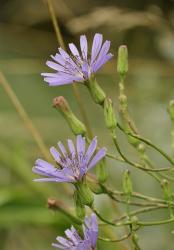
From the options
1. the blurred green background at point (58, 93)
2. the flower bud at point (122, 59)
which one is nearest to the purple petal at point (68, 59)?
the flower bud at point (122, 59)

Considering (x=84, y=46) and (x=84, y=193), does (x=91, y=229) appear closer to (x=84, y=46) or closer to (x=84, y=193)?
(x=84, y=193)

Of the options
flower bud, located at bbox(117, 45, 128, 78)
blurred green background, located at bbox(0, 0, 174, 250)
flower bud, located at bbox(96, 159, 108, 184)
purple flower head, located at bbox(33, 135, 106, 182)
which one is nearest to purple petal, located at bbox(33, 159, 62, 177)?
purple flower head, located at bbox(33, 135, 106, 182)

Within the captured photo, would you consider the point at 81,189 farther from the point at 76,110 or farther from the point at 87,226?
the point at 76,110

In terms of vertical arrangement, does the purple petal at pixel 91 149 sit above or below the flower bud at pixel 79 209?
above

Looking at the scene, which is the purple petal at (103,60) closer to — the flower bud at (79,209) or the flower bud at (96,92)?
the flower bud at (96,92)

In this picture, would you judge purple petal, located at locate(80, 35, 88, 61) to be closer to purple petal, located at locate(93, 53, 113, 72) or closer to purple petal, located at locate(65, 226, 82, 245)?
purple petal, located at locate(93, 53, 113, 72)

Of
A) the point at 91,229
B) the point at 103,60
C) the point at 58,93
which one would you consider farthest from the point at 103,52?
the point at 58,93

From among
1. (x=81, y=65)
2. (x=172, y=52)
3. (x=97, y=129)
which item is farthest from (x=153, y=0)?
(x=81, y=65)
